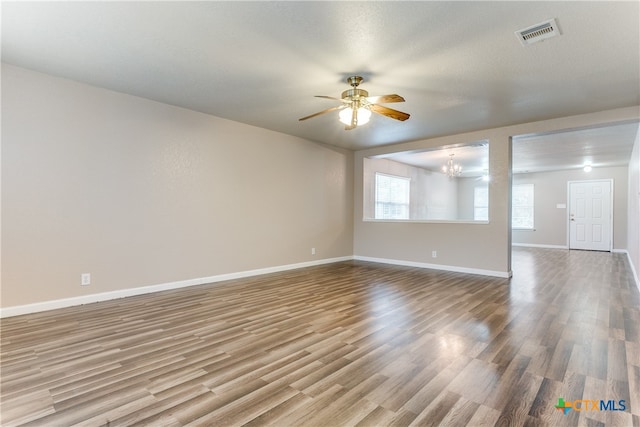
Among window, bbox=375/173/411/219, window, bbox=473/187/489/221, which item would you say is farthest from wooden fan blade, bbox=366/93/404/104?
A: window, bbox=473/187/489/221

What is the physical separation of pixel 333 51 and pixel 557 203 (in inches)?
397

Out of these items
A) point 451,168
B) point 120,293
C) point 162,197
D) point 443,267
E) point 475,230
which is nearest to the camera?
point 120,293

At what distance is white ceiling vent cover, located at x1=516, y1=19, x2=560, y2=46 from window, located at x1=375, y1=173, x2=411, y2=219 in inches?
219

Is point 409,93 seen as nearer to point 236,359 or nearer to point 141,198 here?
point 236,359

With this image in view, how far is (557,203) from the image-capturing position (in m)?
9.69

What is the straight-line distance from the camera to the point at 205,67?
3.15 metres

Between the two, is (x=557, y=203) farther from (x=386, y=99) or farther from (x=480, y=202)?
(x=386, y=99)

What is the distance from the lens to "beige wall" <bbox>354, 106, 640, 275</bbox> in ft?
15.5

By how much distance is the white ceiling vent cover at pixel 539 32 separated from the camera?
2375 mm

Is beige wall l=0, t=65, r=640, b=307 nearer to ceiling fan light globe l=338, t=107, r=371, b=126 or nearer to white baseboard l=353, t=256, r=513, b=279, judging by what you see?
white baseboard l=353, t=256, r=513, b=279

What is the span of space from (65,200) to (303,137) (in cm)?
380

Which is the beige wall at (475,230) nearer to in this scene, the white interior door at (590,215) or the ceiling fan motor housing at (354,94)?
the ceiling fan motor housing at (354,94)

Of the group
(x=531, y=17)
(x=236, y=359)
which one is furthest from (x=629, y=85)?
(x=236, y=359)

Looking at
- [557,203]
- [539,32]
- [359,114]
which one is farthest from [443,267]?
[557,203]
